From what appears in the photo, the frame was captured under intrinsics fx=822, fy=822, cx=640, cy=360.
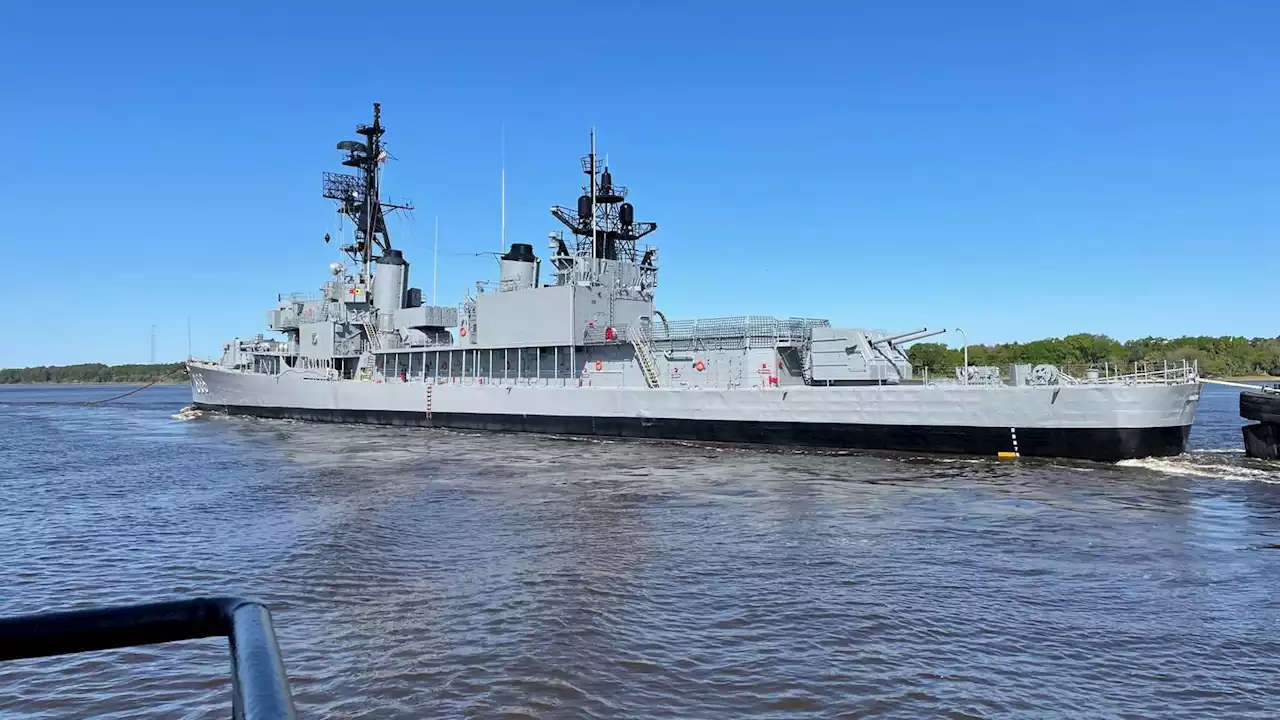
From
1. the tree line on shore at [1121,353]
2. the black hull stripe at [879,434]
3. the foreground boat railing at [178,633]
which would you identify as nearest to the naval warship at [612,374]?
the black hull stripe at [879,434]

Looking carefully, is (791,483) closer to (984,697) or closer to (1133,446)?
(1133,446)

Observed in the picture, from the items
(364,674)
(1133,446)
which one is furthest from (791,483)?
(364,674)

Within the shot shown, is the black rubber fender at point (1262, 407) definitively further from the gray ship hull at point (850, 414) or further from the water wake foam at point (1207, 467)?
the gray ship hull at point (850, 414)

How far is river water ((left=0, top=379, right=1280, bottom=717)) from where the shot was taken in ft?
23.9

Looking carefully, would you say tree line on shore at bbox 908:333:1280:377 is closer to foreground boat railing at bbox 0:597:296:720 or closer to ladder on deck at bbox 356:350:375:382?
ladder on deck at bbox 356:350:375:382

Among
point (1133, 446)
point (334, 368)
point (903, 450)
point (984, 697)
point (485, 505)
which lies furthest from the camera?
point (334, 368)

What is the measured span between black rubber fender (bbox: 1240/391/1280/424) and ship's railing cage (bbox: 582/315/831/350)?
40.3ft

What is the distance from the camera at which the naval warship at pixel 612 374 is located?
2277 cm

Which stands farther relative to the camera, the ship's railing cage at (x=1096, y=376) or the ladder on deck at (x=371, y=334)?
the ladder on deck at (x=371, y=334)

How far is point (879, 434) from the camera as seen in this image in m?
24.8

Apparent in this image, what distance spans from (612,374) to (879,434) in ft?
35.2

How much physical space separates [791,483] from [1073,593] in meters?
9.81

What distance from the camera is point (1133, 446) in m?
21.8

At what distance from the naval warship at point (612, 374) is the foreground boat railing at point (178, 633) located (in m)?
23.6
